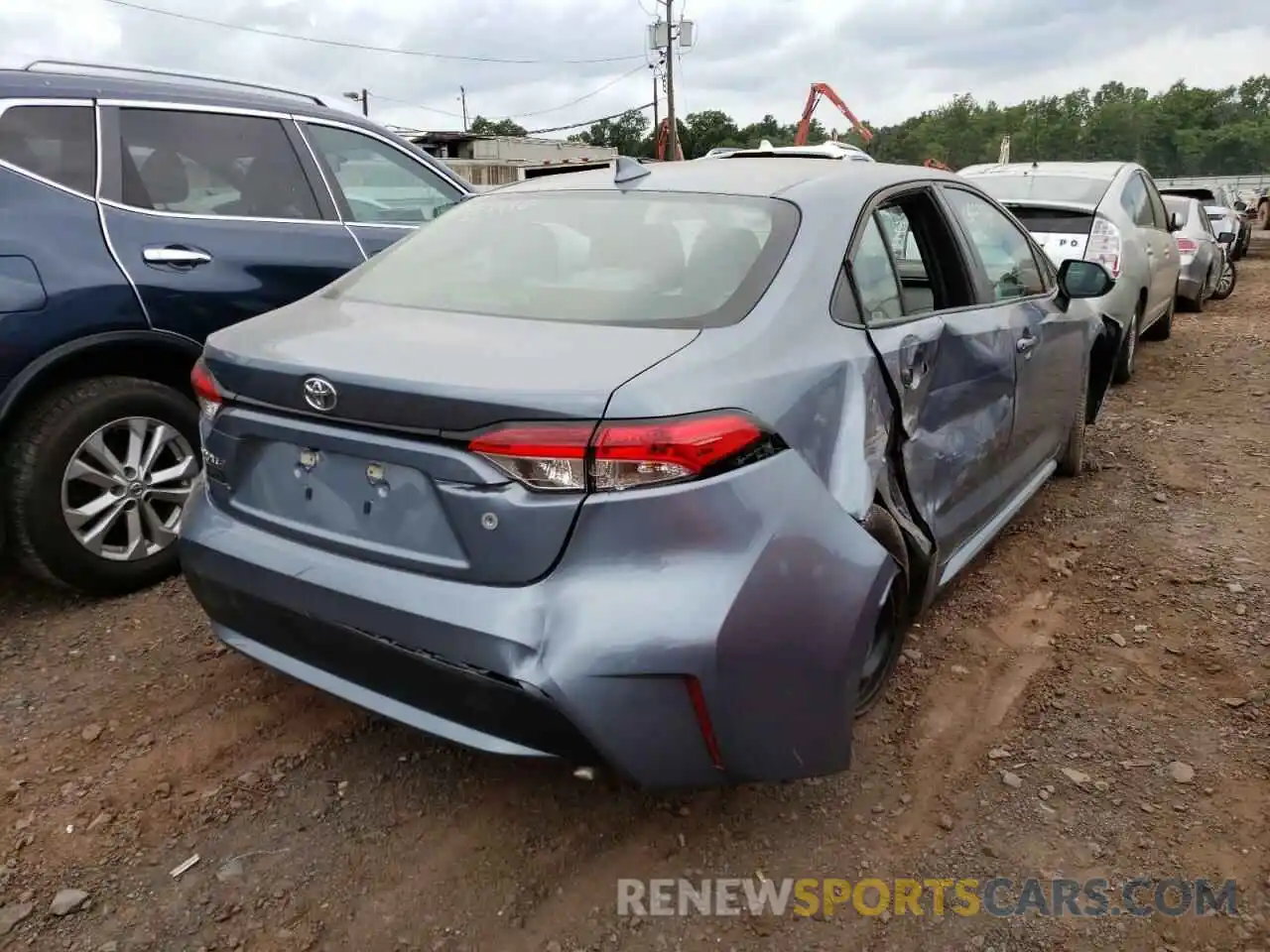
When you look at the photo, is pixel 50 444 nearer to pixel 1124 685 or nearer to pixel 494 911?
pixel 494 911

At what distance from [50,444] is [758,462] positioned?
2.50 metres

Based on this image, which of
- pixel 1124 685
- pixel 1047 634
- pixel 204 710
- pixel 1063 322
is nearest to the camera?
pixel 204 710

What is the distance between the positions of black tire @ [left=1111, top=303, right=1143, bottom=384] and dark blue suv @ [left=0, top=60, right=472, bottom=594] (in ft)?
17.6

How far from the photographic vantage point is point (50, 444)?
128 inches

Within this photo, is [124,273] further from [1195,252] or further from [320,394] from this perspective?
[1195,252]

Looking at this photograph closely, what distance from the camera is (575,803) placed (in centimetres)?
255

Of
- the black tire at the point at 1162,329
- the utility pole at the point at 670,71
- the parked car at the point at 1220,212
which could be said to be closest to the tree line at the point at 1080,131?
the utility pole at the point at 670,71

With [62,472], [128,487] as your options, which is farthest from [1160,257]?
[62,472]

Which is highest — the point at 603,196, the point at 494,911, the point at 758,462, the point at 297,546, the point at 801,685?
the point at 603,196

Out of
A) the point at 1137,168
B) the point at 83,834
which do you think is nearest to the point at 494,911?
the point at 83,834

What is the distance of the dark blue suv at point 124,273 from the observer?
3236 millimetres

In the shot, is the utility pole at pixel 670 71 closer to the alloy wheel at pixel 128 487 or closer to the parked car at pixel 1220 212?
the parked car at pixel 1220 212

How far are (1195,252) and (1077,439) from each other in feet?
22.7

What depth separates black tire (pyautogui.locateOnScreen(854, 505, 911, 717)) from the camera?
2.55 m
